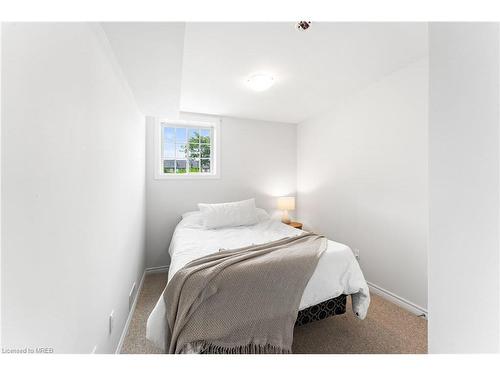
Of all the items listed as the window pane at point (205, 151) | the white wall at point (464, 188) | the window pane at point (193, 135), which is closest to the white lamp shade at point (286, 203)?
the window pane at point (205, 151)

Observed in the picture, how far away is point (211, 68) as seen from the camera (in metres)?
2.09

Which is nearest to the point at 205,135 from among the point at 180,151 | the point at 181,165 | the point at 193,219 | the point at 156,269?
the point at 180,151

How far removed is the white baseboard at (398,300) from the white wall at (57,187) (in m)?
2.64

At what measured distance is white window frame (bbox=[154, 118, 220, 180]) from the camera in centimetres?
314

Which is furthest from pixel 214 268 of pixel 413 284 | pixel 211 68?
pixel 413 284

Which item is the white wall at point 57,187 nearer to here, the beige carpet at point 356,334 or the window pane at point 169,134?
the beige carpet at point 356,334

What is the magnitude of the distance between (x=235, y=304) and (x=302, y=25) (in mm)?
2007

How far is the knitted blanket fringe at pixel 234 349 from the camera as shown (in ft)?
4.37

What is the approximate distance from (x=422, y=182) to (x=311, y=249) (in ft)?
4.18

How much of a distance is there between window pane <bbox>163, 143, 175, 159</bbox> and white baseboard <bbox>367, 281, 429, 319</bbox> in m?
3.28

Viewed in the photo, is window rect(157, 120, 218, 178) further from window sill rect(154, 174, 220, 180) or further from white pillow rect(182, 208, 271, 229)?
white pillow rect(182, 208, 271, 229)

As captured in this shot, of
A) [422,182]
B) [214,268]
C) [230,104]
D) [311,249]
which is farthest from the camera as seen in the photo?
[230,104]
